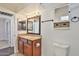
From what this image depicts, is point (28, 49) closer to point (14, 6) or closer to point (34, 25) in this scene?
→ point (34, 25)

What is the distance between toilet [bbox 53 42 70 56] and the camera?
1365 millimetres

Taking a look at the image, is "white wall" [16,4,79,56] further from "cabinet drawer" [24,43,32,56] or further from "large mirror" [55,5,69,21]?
"cabinet drawer" [24,43,32,56]

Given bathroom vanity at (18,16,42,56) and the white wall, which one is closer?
the white wall

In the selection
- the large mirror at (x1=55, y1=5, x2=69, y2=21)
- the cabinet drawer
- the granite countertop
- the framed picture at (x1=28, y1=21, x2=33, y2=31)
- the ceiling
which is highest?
the ceiling

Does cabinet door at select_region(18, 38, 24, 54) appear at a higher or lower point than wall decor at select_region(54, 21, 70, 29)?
lower

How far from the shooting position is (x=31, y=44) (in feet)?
4.75

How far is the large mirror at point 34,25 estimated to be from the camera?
146cm

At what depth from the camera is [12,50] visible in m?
1.50

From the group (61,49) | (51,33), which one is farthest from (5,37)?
(61,49)

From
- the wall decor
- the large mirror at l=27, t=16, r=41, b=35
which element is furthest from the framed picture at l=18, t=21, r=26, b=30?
the wall decor

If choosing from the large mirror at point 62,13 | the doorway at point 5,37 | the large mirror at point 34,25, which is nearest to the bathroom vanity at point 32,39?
the large mirror at point 34,25


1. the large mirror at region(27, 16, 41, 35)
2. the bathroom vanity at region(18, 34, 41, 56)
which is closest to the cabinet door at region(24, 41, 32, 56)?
the bathroom vanity at region(18, 34, 41, 56)

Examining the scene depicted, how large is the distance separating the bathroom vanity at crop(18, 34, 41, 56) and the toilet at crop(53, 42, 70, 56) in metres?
0.24

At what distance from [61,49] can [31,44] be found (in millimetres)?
418
